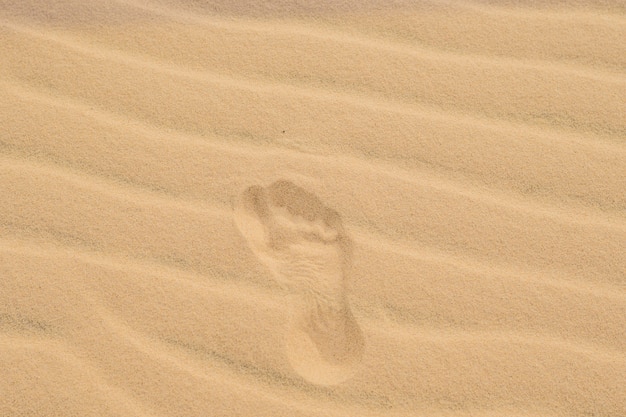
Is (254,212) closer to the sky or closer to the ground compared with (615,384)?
closer to the sky

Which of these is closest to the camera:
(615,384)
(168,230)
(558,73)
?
(615,384)

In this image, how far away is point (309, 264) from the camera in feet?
5.75

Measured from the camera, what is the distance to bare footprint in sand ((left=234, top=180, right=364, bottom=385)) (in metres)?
1.70

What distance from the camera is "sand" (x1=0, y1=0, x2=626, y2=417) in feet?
5.55

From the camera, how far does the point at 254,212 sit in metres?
1.80

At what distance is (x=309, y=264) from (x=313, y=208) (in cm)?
15

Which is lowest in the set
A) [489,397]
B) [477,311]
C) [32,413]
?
[32,413]

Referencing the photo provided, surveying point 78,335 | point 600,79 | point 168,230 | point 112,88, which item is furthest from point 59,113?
point 600,79

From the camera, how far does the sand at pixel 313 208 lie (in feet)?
5.55

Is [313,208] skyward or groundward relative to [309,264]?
skyward

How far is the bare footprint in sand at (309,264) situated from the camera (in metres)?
1.70

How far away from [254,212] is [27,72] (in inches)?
29.7

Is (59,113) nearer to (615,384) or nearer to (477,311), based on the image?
(477,311)

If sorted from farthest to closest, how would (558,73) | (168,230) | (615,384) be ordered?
(558,73)
(168,230)
(615,384)
